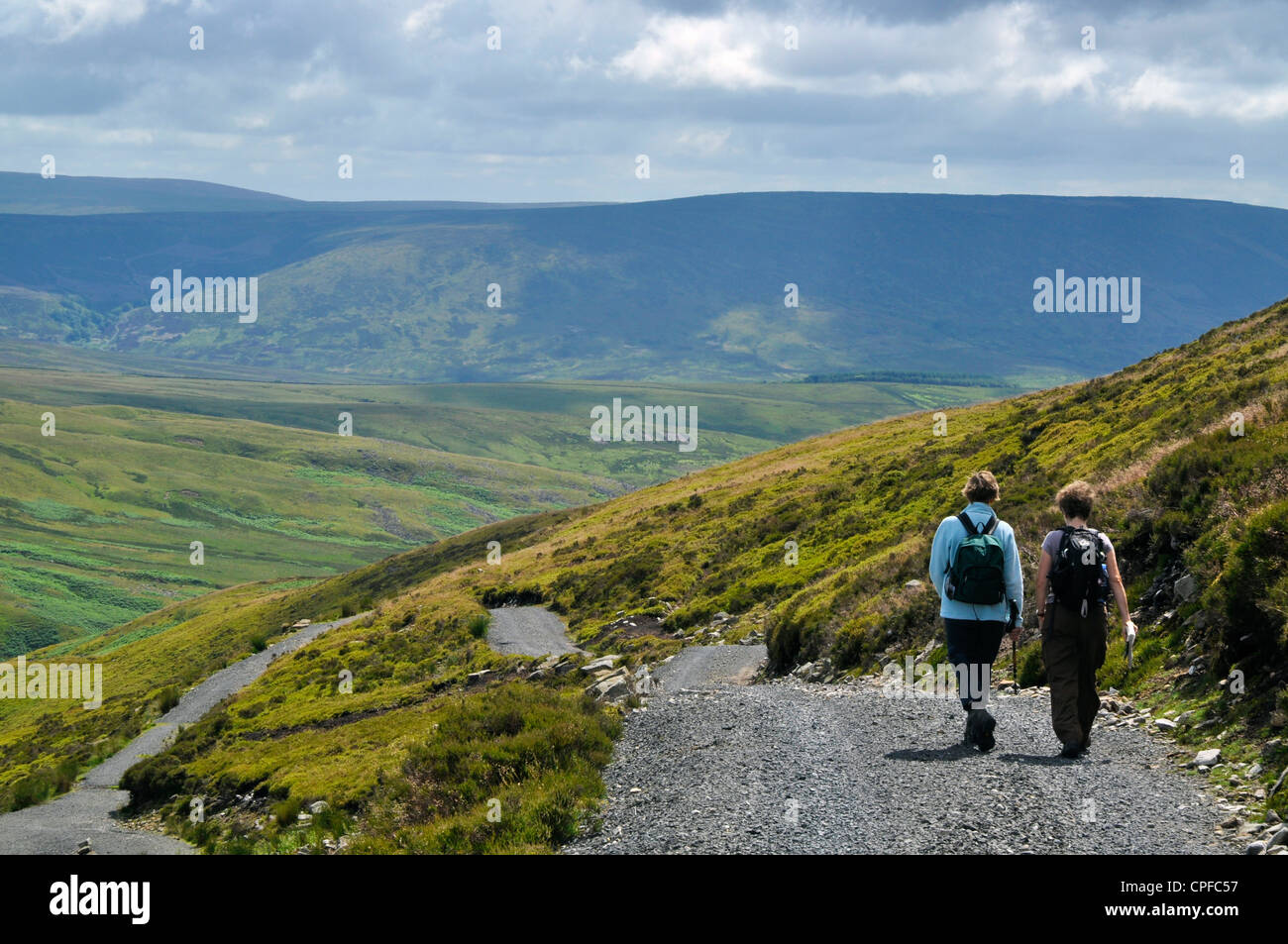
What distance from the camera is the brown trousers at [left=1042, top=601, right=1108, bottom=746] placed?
13.6 m

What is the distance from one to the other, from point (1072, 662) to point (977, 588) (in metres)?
1.42

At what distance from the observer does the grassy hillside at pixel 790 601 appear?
48.7 feet

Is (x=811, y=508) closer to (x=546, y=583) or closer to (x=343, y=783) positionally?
(x=546, y=583)

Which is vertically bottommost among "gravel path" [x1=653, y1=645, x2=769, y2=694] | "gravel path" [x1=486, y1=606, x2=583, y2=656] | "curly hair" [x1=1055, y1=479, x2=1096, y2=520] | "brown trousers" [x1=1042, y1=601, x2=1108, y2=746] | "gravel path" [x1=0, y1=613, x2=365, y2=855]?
"gravel path" [x1=0, y1=613, x2=365, y2=855]

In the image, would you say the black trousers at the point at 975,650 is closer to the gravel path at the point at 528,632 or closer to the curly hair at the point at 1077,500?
the curly hair at the point at 1077,500

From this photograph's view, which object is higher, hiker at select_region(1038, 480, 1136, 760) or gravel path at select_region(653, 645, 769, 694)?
hiker at select_region(1038, 480, 1136, 760)

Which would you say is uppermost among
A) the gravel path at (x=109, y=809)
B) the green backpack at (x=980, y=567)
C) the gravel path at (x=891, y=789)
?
the green backpack at (x=980, y=567)

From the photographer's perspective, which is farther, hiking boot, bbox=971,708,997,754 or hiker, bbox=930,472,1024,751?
hiking boot, bbox=971,708,997,754

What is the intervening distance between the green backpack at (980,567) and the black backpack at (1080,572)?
668 mm

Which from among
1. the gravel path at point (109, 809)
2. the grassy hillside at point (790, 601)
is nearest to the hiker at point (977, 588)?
the grassy hillside at point (790, 601)

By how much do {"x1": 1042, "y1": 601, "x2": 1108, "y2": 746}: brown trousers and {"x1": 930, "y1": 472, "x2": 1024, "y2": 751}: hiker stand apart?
1.71 feet

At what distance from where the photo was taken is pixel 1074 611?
534 inches

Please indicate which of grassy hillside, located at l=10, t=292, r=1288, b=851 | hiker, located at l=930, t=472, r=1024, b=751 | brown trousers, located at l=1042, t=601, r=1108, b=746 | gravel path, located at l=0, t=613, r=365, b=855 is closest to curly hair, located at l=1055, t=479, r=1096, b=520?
hiker, located at l=930, t=472, r=1024, b=751

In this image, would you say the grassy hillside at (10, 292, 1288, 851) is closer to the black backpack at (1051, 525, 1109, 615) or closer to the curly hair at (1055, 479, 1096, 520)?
the black backpack at (1051, 525, 1109, 615)
